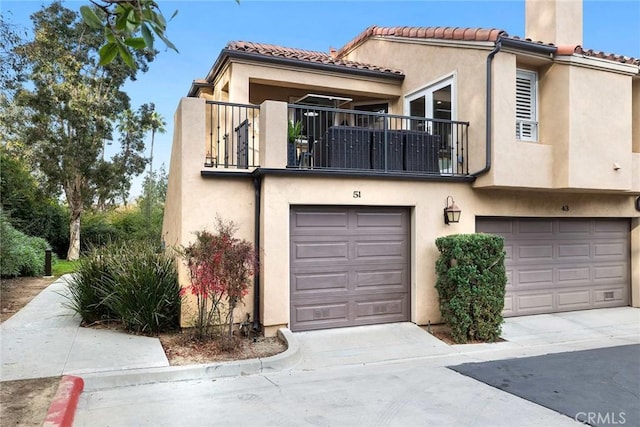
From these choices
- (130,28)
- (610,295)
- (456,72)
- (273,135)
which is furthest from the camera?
(610,295)

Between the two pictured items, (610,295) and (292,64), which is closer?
(610,295)

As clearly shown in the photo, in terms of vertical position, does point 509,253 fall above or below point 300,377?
above

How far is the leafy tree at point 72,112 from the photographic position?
1914cm

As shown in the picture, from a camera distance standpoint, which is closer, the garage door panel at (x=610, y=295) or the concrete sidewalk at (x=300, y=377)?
the concrete sidewalk at (x=300, y=377)

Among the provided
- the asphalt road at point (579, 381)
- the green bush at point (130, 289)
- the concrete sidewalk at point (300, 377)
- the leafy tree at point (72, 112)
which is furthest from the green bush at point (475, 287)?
the leafy tree at point (72, 112)

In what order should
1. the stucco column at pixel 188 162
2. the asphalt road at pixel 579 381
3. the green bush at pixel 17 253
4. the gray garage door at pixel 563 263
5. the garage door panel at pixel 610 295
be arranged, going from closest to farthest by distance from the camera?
the asphalt road at pixel 579 381
the stucco column at pixel 188 162
the gray garage door at pixel 563 263
the garage door panel at pixel 610 295
the green bush at pixel 17 253

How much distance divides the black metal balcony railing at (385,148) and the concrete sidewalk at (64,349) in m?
4.22

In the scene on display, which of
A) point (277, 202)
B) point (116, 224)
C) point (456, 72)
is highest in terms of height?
point (456, 72)

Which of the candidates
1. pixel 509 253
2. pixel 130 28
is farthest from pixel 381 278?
pixel 130 28

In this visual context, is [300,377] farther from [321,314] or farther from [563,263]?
[563,263]

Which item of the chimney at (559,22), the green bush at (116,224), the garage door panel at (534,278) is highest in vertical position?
the chimney at (559,22)

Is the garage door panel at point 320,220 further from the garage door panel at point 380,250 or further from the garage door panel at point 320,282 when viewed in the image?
the garage door panel at point 320,282

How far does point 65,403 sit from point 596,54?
10.5 metres

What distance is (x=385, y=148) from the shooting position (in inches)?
320
